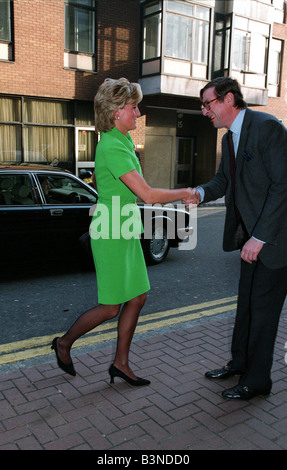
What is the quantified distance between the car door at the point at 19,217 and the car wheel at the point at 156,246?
171 centimetres

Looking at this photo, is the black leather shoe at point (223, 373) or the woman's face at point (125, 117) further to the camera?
the black leather shoe at point (223, 373)

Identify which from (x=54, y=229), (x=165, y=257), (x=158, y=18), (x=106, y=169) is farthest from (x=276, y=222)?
(x=158, y=18)

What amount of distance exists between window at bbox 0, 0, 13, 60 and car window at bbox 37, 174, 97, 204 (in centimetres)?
894

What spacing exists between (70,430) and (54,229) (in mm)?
3801

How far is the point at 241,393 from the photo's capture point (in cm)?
304

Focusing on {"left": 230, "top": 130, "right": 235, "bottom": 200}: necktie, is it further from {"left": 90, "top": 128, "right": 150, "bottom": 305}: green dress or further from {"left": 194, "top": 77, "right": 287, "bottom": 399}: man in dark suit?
{"left": 90, "top": 128, "right": 150, "bottom": 305}: green dress

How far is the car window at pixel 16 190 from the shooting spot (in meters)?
5.87

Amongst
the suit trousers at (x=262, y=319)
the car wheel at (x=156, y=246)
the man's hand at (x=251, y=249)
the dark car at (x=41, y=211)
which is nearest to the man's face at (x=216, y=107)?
the man's hand at (x=251, y=249)

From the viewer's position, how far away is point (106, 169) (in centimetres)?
297

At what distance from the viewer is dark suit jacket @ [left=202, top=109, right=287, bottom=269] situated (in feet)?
9.17

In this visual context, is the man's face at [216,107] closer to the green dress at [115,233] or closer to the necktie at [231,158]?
the necktie at [231,158]

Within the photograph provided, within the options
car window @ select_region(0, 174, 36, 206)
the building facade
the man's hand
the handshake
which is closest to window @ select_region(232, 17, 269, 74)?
the building facade
